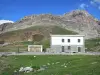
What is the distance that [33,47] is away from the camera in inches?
4080

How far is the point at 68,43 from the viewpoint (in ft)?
321

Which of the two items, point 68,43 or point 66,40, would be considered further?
point 66,40

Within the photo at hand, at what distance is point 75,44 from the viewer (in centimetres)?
9706

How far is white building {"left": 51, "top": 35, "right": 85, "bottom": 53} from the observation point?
3802 inches

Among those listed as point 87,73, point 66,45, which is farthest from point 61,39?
point 87,73

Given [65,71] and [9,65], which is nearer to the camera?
[65,71]

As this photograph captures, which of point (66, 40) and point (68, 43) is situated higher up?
point (66, 40)

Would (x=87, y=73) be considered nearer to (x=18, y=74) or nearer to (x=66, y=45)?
(x=18, y=74)

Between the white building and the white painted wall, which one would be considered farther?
the white painted wall

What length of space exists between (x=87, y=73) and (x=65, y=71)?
162 inches

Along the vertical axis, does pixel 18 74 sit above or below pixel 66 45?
below

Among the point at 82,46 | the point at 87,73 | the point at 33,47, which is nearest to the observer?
the point at 87,73

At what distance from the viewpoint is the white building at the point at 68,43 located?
3802 inches

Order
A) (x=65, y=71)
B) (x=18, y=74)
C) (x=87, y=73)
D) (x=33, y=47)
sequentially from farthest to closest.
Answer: (x=33, y=47) < (x=18, y=74) < (x=65, y=71) < (x=87, y=73)
